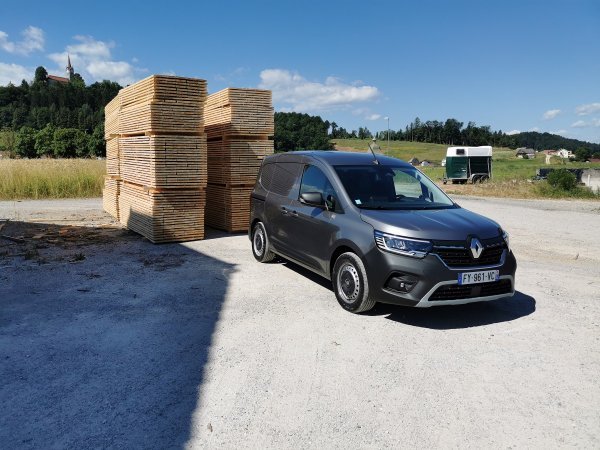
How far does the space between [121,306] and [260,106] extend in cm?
670

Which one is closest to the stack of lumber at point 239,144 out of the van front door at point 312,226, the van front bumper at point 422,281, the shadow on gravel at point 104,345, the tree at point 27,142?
the shadow on gravel at point 104,345

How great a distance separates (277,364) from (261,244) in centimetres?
414

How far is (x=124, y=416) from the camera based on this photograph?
345 centimetres

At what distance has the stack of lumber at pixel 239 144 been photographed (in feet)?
37.1

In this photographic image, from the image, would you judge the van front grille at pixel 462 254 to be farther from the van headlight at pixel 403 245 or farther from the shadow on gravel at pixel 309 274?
the shadow on gravel at pixel 309 274

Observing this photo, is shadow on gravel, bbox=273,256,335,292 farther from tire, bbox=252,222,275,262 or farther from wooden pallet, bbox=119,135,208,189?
wooden pallet, bbox=119,135,208,189

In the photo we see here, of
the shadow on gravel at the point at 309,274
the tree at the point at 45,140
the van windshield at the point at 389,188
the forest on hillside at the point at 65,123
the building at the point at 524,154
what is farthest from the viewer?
the building at the point at 524,154

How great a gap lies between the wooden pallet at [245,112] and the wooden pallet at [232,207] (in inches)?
52.8

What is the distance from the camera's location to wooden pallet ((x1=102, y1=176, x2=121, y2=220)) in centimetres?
1385

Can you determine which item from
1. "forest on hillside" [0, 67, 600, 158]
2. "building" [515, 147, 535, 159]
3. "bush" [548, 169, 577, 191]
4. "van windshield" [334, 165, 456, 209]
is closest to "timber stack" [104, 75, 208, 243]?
"van windshield" [334, 165, 456, 209]

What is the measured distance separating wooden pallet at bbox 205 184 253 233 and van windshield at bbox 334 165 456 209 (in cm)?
531

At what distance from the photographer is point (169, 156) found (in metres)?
10.1

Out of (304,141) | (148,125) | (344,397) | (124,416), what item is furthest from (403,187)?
(304,141)

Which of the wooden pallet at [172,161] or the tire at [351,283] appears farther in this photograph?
the wooden pallet at [172,161]
